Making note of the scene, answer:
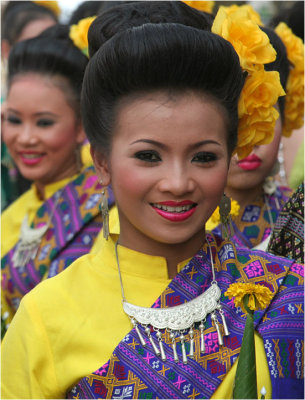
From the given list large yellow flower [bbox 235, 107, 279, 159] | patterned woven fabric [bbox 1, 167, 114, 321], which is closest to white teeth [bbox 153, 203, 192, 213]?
large yellow flower [bbox 235, 107, 279, 159]

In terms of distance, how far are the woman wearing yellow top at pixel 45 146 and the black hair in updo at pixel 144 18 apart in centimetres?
147

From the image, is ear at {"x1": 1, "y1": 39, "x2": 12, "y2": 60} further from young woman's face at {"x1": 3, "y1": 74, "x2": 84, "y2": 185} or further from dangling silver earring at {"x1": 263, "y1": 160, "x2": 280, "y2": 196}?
dangling silver earring at {"x1": 263, "y1": 160, "x2": 280, "y2": 196}

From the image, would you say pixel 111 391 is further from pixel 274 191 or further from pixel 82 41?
pixel 82 41

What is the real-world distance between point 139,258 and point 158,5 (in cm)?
87

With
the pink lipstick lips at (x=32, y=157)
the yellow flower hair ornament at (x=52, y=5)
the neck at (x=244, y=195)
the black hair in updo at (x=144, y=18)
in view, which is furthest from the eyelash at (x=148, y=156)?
the yellow flower hair ornament at (x=52, y=5)

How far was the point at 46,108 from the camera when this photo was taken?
4.01 metres

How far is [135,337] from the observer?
229 centimetres

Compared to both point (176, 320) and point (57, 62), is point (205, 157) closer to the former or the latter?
point (176, 320)

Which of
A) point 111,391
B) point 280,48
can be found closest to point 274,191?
point 280,48

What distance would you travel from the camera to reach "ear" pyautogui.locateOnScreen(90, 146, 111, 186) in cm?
246

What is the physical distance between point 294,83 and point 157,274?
164 centimetres

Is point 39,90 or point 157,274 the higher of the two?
point 39,90

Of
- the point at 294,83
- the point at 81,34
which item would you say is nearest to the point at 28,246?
the point at 81,34

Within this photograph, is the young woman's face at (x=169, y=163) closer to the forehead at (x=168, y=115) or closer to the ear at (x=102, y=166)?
the forehead at (x=168, y=115)
